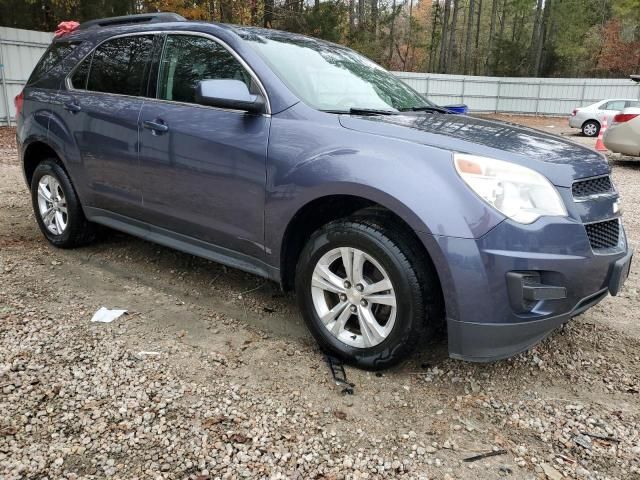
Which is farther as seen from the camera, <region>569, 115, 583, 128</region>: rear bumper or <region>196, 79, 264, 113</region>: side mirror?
<region>569, 115, 583, 128</region>: rear bumper

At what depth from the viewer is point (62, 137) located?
4156mm

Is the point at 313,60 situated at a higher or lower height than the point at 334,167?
higher

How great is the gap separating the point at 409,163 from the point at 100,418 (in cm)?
181

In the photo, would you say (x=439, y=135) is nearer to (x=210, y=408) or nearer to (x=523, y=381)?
(x=523, y=381)

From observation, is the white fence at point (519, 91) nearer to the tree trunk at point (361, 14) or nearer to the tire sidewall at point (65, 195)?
the tree trunk at point (361, 14)

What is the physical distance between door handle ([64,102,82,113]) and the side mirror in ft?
5.25

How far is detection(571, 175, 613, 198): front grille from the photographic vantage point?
2449mm

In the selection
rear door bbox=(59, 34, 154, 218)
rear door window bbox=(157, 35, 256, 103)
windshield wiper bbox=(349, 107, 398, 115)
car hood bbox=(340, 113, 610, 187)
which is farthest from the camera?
rear door bbox=(59, 34, 154, 218)

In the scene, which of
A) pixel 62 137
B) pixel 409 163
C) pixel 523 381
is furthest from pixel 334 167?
pixel 62 137

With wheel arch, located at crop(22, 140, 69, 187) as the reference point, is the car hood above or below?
above

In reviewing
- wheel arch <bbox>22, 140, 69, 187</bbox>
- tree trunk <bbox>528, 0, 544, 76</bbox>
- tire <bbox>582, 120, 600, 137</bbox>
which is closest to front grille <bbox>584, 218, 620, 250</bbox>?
wheel arch <bbox>22, 140, 69, 187</bbox>

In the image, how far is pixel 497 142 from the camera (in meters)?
2.58

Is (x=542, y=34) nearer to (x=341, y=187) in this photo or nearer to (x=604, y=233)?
(x=604, y=233)

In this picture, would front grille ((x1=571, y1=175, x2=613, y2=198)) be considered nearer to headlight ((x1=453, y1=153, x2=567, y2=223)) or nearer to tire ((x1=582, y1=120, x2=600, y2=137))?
headlight ((x1=453, y1=153, x2=567, y2=223))
